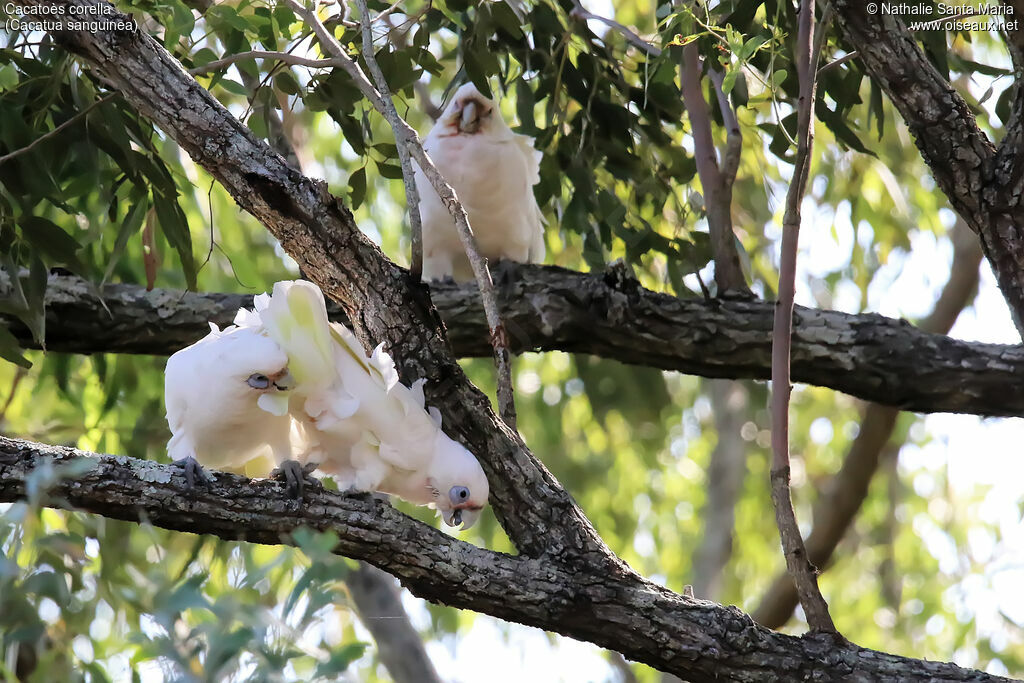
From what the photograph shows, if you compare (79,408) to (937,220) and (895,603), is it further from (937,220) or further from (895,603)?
(895,603)

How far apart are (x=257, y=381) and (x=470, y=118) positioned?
1340 mm

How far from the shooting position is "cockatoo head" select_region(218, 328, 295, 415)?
1542mm

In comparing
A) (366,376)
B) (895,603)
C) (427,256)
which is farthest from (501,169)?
(895,603)

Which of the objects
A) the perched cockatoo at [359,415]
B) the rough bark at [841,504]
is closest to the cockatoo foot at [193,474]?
the perched cockatoo at [359,415]

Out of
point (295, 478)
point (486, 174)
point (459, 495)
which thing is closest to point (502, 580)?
point (459, 495)

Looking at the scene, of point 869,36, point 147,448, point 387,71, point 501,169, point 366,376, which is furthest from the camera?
point 147,448

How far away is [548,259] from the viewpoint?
3438mm

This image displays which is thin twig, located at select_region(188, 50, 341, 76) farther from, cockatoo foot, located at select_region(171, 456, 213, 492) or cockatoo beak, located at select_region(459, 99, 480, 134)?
cockatoo beak, located at select_region(459, 99, 480, 134)

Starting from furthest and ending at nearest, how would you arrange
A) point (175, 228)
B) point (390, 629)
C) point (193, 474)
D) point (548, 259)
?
point (548, 259) → point (390, 629) → point (175, 228) → point (193, 474)

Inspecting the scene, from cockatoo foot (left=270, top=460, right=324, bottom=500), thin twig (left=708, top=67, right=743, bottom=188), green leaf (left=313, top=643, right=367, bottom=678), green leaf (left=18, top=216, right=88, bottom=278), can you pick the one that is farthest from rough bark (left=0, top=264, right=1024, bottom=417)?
green leaf (left=313, top=643, right=367, bottom=678)

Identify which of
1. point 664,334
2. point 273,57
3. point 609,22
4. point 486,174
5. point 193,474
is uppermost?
point 486,174

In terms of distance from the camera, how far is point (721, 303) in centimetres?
224

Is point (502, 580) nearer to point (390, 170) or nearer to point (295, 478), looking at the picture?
point (295, 478)

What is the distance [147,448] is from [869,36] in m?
2.21
